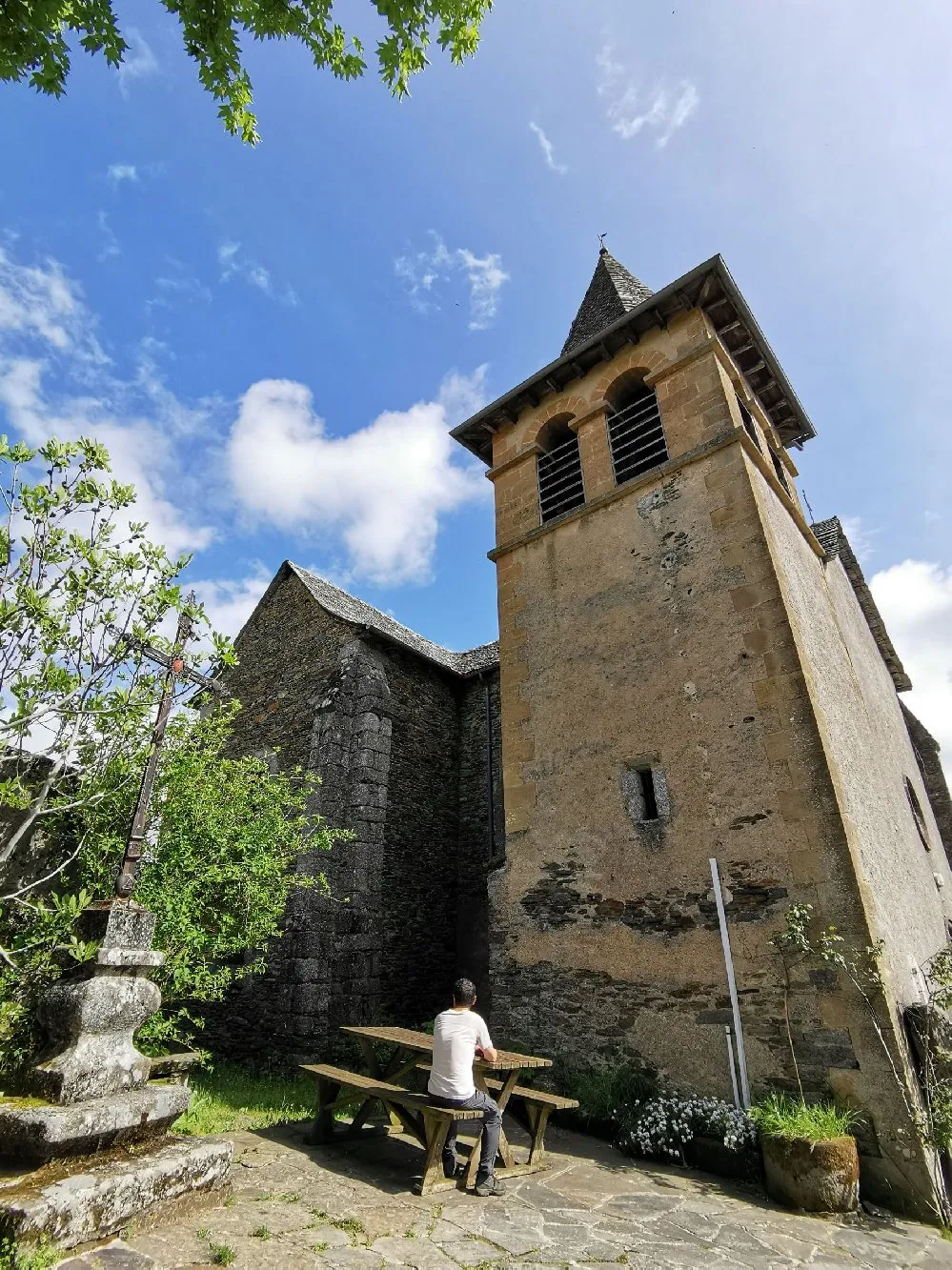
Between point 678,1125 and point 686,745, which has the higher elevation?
point 686,745

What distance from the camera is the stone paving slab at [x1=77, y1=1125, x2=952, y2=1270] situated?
3336 millimetres

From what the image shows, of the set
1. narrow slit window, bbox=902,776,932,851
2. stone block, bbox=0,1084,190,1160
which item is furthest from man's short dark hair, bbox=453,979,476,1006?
narrow slit window, bbox=902,776,932,851

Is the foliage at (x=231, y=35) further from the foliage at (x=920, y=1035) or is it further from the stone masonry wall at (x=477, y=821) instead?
the stone masonry wall at (x=477, y=821)

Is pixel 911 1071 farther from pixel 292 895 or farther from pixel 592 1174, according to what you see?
pixel 292 895

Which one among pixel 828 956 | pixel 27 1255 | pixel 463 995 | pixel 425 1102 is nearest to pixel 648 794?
pixel 828 956

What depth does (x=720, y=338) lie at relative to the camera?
947 centimetres

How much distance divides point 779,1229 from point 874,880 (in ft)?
9.57

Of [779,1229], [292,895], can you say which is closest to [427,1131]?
[779,1229]

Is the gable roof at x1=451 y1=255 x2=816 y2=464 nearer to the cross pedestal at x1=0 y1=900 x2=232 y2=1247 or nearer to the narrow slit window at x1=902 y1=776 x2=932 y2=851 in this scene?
the narrow slit window at x1=902 y1=776 x2=932 y2=851

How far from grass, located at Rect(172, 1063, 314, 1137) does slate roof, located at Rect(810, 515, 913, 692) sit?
11361 millimetres

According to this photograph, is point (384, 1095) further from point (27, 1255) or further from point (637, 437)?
point (637, 437)

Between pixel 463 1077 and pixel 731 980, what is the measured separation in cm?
271

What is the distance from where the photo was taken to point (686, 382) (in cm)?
870

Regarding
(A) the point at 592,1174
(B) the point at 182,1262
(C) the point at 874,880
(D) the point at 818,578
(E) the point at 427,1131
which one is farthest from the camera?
(D) the point at 818,578
